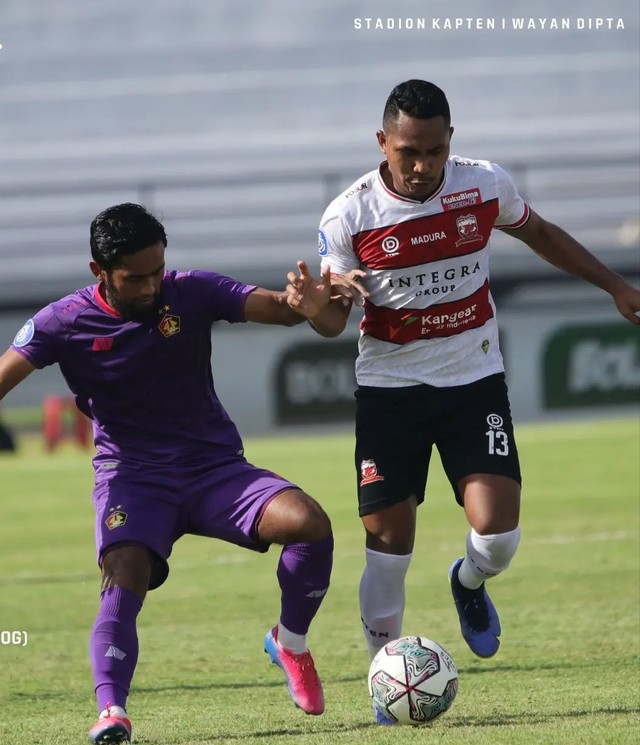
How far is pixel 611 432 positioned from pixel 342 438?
13.0 ft

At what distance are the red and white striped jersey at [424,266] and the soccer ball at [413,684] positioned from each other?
107 cm

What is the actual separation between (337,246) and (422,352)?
0.52 metres

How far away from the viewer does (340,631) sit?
22.7 ft

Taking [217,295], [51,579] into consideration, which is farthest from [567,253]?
[51,579]

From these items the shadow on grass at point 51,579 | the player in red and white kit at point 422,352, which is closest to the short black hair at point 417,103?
the player in red and white kit at point 422,352

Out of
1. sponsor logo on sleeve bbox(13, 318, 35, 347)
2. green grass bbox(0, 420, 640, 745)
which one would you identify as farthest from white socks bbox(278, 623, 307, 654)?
sponsor logo on sleeve bbox(13, 318, 35, 347)

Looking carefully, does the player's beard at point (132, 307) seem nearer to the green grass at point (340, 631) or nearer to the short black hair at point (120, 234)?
the short black hair at point (120, 234)

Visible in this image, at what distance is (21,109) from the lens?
82.2 feet

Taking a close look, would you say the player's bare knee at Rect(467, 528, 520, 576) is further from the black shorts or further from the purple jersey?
the purple jersey

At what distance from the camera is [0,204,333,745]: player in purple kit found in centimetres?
441

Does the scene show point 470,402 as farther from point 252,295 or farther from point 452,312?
point 252,295

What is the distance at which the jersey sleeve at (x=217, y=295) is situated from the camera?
4.61 meters

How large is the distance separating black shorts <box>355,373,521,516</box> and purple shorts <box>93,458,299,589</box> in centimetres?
47

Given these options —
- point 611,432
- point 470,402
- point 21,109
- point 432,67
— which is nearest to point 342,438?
point 611,432
